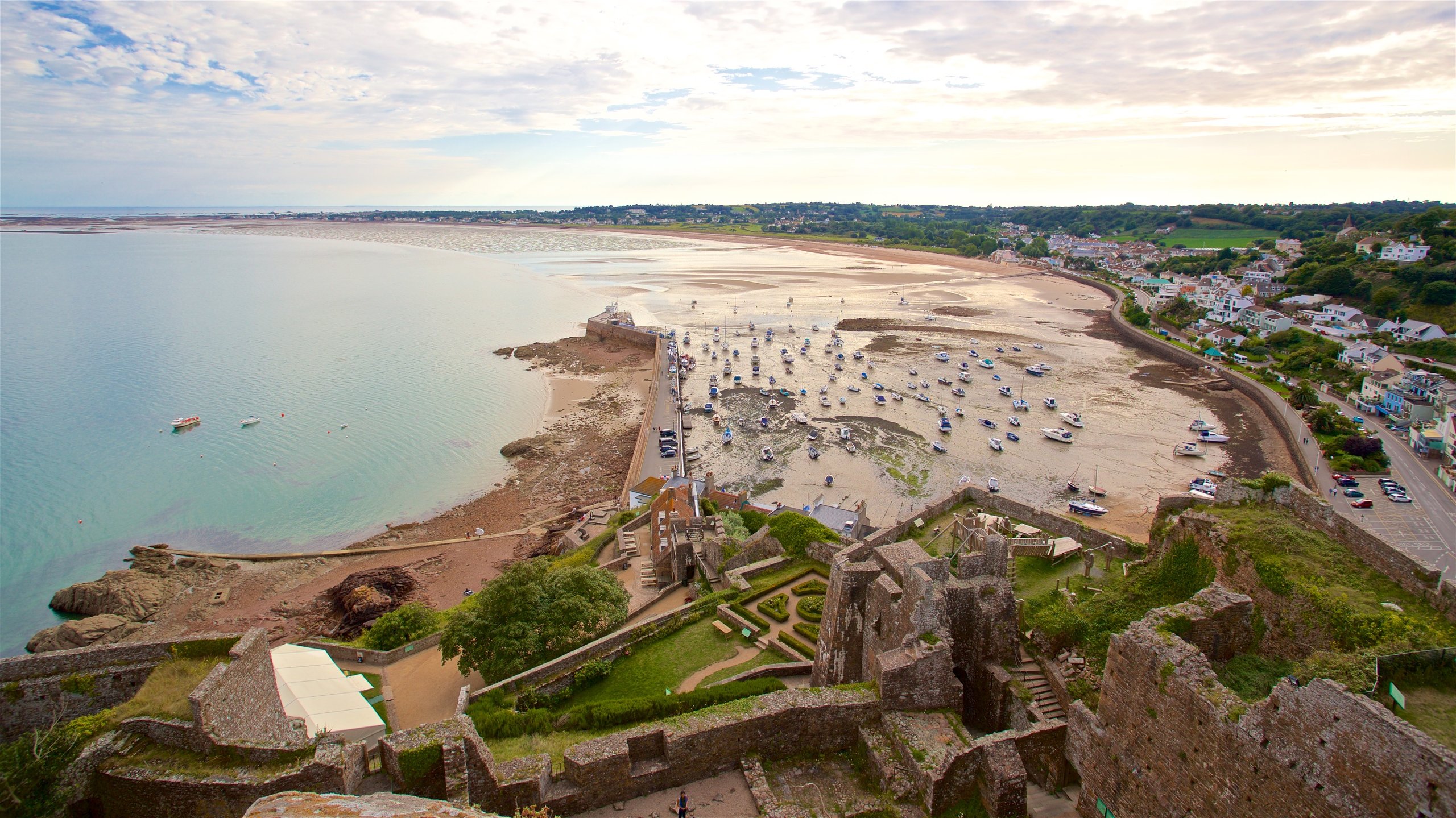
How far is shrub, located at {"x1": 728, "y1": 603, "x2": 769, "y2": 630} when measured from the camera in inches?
687

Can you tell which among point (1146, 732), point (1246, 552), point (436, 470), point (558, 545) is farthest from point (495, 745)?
point (436, 470)

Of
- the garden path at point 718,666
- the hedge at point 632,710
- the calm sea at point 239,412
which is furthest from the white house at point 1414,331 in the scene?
the hedge at point 632,710

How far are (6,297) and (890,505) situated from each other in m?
127

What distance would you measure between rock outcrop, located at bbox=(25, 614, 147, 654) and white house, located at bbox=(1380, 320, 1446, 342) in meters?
91.6

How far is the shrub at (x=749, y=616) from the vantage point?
17.5 meters

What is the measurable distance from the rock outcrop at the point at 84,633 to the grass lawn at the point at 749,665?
22.5 m

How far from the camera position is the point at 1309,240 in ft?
408

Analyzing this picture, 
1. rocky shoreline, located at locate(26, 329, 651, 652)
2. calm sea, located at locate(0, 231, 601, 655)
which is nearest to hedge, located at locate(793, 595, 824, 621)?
rocky shoreline, located at locate(26, 329, 651, 652)

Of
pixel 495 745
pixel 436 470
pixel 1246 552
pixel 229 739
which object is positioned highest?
pixel 1246 552

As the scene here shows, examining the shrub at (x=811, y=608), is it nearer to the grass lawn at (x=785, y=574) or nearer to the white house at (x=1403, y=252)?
the grass lawn at (x=785, y=574)

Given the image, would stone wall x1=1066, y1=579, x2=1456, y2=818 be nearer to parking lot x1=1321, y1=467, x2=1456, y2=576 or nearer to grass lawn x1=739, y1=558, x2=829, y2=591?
grass lawn x1=739, y1=558, x2=829, y2=591

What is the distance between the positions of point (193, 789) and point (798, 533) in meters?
15.3

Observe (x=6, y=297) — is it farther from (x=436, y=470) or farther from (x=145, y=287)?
(x=436, y=470)

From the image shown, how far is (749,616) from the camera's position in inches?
703
